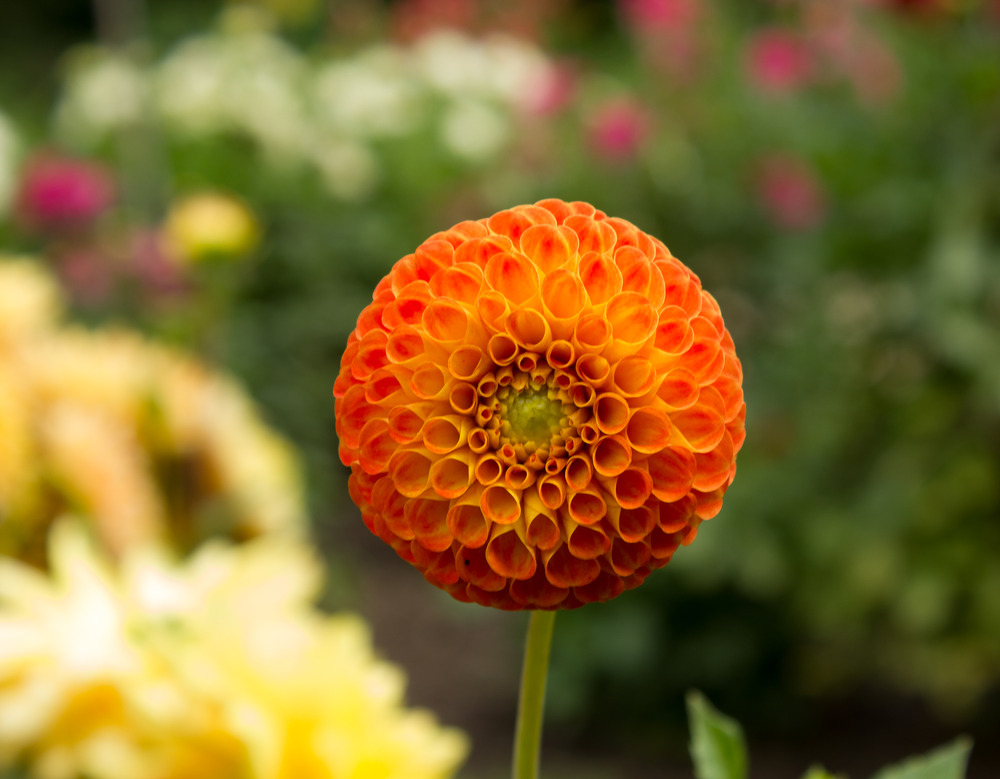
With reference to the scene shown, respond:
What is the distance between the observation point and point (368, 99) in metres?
4.39

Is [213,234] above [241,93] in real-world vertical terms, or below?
below

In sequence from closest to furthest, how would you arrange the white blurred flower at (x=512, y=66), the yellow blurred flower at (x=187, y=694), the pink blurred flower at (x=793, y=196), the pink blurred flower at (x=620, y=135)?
the yellow blurred flower at (x=187, y=694)
the pink blurred flower at (x=793, y=196)
the pink blurred flower at (x=620, y=135)
the white blurred flower at (x=512, y=66)

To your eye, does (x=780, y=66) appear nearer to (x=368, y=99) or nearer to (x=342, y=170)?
(x=342, y=170)

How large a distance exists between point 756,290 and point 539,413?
229 centimetres

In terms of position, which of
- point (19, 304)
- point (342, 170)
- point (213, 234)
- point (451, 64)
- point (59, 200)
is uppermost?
point (451, 64)

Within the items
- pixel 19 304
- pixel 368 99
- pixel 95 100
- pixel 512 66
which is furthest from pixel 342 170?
pixel 19 304

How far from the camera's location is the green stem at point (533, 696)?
355mm

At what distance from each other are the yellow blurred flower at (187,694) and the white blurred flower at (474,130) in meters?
3.56

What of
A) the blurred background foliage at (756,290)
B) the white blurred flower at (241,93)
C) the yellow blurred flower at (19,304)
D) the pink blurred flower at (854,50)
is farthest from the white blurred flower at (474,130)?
the yellow blurred flower at (19,304)

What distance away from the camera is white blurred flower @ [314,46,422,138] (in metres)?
4.27

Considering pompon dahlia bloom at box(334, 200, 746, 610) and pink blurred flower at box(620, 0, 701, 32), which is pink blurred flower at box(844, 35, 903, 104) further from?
pompon dahlia bloom at box(334, 200, 746, 610)

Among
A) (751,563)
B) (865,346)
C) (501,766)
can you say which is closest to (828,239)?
(865,346)

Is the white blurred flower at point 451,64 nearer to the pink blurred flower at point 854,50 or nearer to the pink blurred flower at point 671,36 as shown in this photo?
the pink blurred flower at point 671,36

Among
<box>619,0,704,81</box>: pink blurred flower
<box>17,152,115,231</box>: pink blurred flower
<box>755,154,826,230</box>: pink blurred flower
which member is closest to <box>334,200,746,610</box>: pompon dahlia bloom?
<box>755,154,826,230</box>: pink blurred flower
